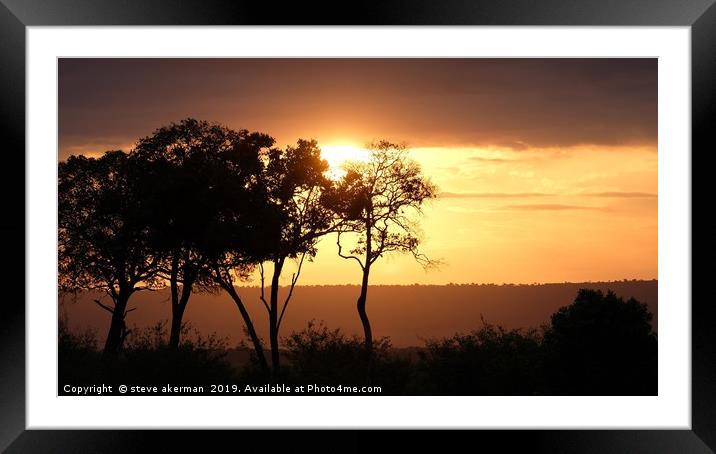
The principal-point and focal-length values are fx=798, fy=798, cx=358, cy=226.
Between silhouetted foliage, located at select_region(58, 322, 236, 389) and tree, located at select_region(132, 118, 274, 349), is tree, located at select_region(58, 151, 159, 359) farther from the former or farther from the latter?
silhouetted foliage, located at select_region(58, 322, 236, 389)

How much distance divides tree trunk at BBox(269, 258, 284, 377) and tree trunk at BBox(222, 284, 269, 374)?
165 millimetres

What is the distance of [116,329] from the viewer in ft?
40.1

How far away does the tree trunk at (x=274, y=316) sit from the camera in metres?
13.1

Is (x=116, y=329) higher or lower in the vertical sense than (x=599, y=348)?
higher

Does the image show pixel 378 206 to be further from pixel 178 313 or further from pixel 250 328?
pixel 178 313

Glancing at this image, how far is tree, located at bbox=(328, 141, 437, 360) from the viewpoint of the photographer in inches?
520

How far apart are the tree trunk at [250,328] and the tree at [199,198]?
0.08ft
